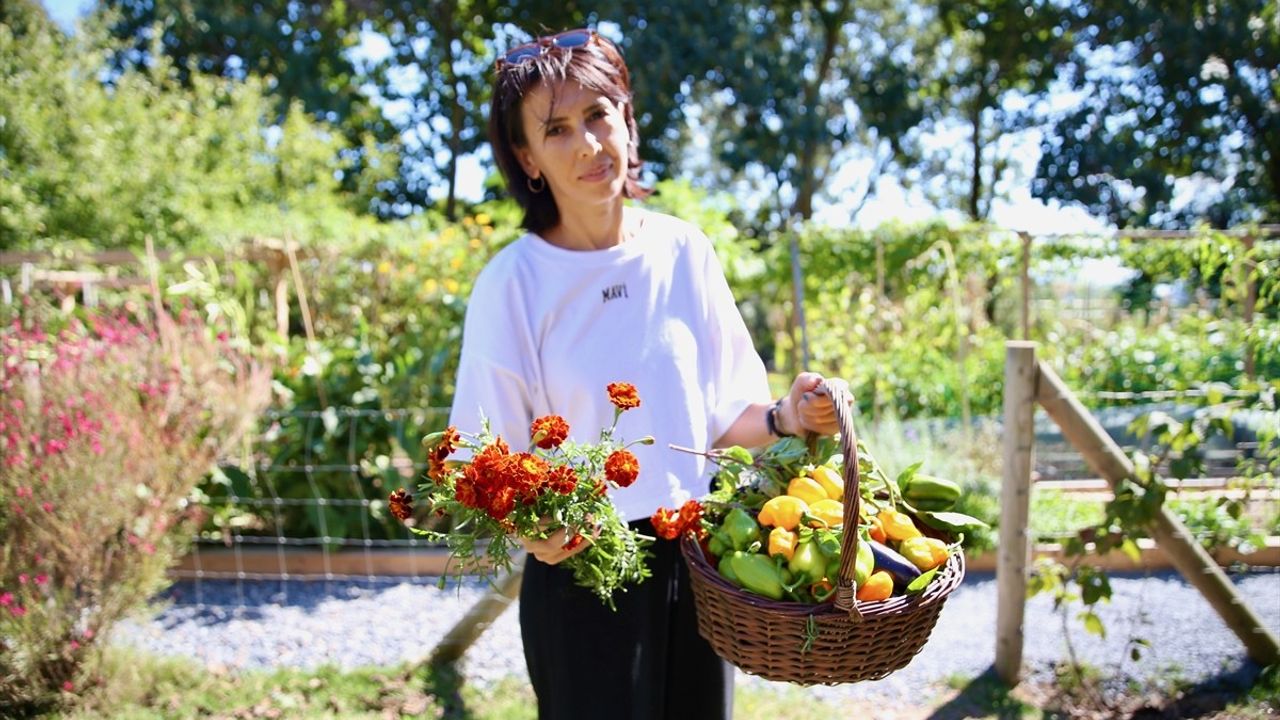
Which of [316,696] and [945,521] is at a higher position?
[945,521]

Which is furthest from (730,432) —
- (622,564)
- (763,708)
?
(763,708)

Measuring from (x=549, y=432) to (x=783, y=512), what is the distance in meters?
0.40

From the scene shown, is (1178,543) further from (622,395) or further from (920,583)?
(622,395)

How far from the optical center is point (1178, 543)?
9.09ft

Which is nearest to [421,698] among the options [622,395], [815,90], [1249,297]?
[622,395]

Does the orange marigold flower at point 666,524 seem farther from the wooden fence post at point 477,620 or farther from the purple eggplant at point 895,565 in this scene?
the wooden fence post at point 477,620

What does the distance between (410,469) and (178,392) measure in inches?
Answer: 49.6

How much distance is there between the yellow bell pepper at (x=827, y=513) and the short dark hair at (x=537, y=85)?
683 mm

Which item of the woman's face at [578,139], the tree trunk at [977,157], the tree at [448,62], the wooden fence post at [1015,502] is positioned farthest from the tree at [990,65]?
the woman's face at [578,139]

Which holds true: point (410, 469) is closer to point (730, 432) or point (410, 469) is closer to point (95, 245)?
point (730, 432)

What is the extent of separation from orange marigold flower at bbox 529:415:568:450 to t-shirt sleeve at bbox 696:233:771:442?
505 millimetres

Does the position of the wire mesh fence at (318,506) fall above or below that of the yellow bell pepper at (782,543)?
below

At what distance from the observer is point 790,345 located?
20.0 ft

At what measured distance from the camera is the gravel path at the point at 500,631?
3.19 metres
